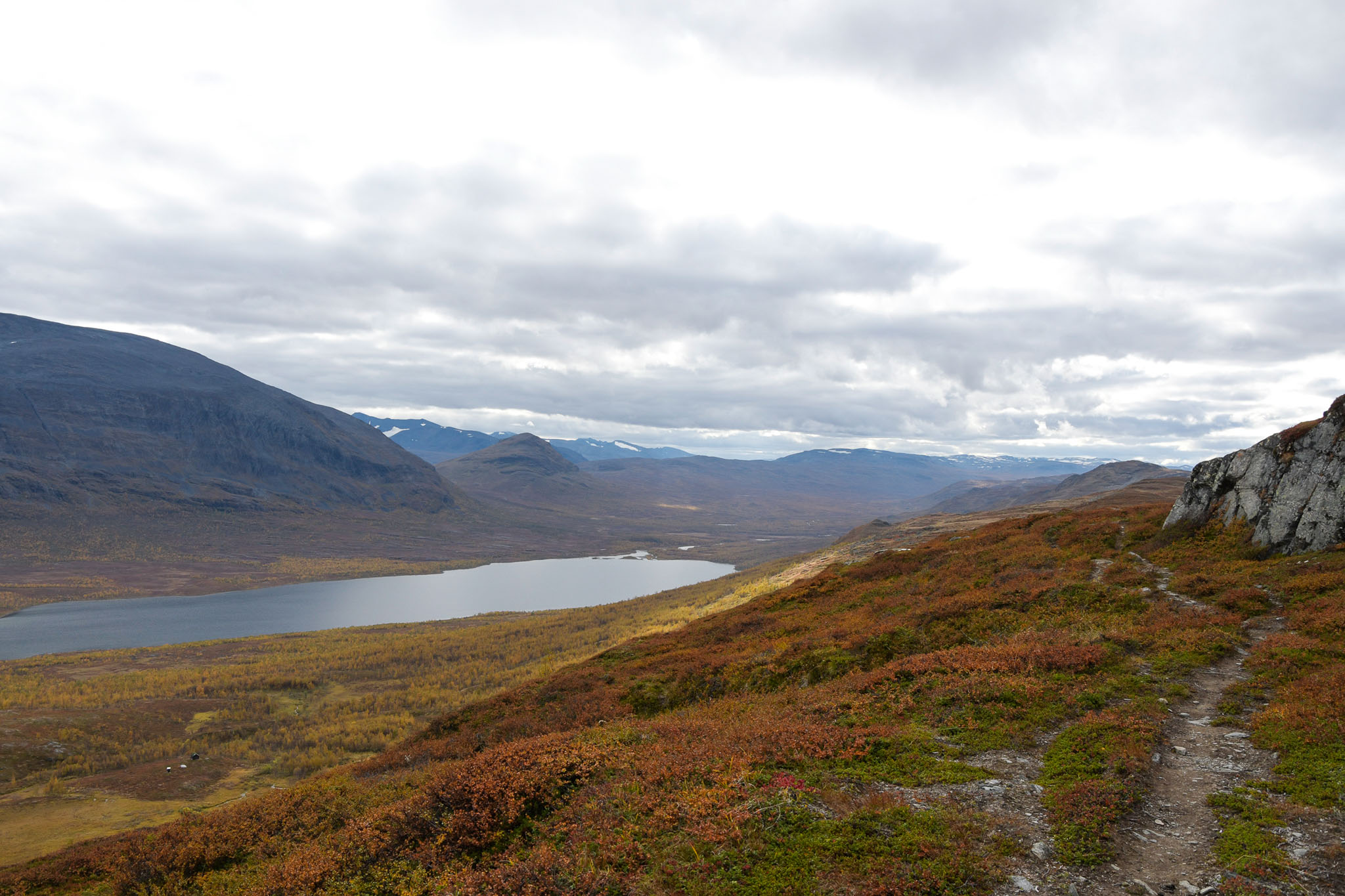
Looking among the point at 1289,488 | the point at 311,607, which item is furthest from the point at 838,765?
the point at 311,607

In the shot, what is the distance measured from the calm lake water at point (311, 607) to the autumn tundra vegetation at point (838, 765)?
96.4 metres

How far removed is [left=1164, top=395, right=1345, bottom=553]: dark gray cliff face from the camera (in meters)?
22.2

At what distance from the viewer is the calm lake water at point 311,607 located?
9194 centimetres

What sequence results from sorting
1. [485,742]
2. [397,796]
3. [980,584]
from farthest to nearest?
1. [980,584]
2. [485,742]
3. [397,796]

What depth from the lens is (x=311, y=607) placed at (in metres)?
122

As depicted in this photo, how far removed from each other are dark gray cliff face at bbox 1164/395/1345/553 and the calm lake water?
108 m

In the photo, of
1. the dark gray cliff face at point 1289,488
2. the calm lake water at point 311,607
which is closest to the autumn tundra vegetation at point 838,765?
the dark gray cliff face at point 1289,488

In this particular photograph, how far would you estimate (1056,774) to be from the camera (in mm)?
10266

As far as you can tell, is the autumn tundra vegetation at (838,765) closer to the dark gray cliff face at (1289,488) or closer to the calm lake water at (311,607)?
the dark gray cliff face at (1289,488)

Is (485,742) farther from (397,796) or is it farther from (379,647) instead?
(379,647)

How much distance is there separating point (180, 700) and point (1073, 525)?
6659cm

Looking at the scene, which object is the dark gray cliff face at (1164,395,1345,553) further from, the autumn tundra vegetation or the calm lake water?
the calm lake water

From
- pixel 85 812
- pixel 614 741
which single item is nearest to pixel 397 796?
pixel 614 741

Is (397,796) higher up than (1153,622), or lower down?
lower down
